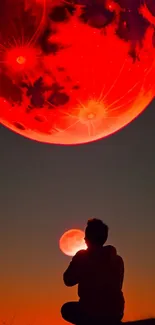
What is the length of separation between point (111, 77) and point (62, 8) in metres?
0.57

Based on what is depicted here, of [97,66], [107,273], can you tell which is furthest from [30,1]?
[107,273]

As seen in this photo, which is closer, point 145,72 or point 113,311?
point 113,311

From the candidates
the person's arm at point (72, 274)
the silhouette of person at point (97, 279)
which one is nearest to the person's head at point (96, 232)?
the silhouette of person at point (97, 279)

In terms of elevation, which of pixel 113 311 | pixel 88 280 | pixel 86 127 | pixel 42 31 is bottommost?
pixel 113 311

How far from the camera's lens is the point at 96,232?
2570 millimetres

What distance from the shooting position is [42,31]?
300 cm

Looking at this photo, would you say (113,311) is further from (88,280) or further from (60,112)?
(60,112)

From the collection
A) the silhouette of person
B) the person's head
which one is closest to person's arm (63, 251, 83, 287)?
the silhouette of person

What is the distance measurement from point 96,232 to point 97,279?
270 mm

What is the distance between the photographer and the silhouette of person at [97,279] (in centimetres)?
247

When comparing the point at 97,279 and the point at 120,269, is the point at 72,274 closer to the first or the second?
the point at 97,279

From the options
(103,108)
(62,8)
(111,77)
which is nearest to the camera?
(62,8)

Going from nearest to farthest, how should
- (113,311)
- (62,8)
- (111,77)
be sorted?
1. (113,311)
2. (62,8)
3. (111,77)

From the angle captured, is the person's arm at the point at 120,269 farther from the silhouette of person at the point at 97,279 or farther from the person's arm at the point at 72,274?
the person's arm at the point at 72,274
